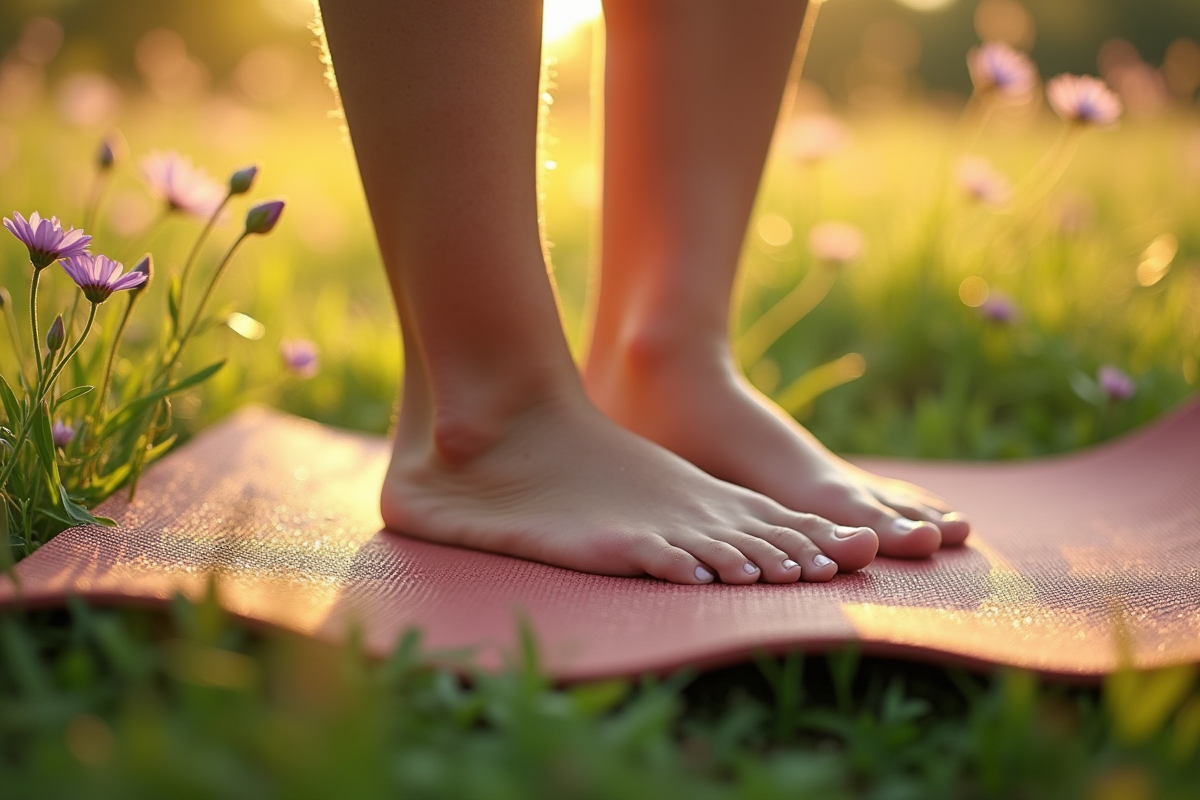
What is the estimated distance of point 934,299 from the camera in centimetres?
206

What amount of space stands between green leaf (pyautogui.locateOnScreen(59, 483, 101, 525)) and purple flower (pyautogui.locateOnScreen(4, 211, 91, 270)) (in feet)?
0.71

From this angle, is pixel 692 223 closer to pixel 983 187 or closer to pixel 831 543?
pixel 831 543

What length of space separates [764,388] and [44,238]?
1267mm

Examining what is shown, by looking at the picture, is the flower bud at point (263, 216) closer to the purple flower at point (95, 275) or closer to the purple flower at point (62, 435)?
the purple flower at point (95, 275)

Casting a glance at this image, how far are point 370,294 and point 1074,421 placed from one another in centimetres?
161

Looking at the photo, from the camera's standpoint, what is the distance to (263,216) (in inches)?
39.9

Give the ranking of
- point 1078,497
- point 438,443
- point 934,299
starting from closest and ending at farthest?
point 438,443 < point 1078,497 < point 934,299

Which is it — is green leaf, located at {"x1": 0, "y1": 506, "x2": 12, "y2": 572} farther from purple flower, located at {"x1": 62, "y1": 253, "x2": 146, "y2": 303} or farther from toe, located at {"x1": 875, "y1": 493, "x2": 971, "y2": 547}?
toe, located at {"x1": 875, "y1": 493, "x2": 971, "y2": 547}

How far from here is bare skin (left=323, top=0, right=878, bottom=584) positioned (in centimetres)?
94

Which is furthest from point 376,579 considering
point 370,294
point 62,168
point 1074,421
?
point 62,168

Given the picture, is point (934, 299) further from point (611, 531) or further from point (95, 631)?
point (95, 631)

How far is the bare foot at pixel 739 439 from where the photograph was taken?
3.74ft

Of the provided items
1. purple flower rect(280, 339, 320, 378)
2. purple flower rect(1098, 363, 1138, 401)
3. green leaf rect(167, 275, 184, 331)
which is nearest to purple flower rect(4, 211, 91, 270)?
green leaf rect(167, 275, 184, 331)

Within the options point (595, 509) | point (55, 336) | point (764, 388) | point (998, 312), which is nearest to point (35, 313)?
point (55, 336)
